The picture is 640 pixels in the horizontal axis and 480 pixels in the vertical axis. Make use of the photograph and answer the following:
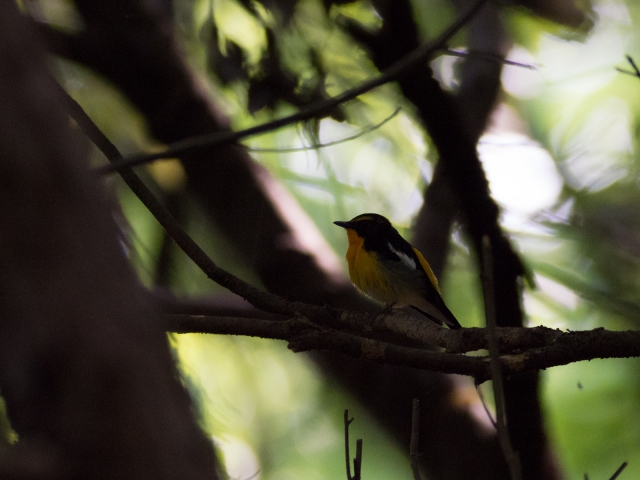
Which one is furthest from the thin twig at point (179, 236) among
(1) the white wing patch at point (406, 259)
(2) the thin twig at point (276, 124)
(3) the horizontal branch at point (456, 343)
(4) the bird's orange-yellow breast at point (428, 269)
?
(4) the bird's orange-yellow breast at point (428, 269)

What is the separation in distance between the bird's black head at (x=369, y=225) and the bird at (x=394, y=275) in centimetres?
3

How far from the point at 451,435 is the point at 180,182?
9.20 ft

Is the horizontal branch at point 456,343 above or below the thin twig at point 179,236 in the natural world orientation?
below

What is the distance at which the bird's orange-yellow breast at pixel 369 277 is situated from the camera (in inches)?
184

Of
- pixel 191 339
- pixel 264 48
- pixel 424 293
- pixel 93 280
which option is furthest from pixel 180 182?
pixel 93 280

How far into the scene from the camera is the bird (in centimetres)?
466

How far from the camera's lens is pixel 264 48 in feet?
15.4

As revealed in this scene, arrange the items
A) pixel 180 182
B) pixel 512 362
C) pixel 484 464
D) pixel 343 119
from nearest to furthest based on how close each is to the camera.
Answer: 1. pixel 512 362
2. pixel 484 464
3. pixel 343 119
4. pixel 180 182

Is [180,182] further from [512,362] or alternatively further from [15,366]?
[15,366]

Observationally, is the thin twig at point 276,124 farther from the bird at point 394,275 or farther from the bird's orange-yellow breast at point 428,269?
the bird's orange-yellow breast at point 428,269

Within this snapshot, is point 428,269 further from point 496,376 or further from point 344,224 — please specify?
point 496,376

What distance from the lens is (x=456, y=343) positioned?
2.71 m

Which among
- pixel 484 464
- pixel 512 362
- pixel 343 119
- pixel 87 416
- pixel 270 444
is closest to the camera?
pixel 87 416

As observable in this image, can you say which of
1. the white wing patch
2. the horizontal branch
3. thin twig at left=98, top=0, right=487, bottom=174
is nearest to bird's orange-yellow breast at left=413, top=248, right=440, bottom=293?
the white wing patch
